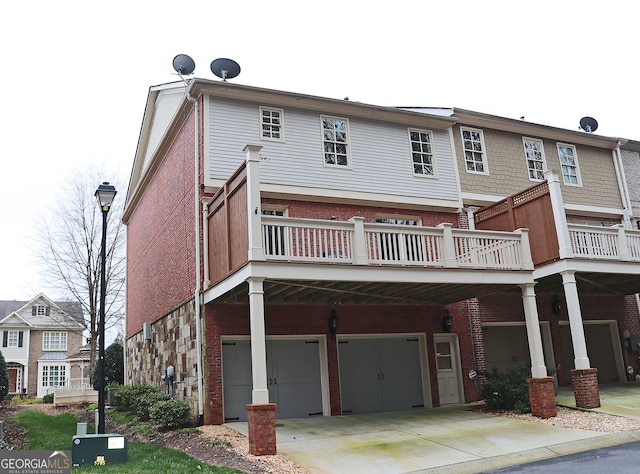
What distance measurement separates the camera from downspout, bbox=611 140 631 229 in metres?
19.6

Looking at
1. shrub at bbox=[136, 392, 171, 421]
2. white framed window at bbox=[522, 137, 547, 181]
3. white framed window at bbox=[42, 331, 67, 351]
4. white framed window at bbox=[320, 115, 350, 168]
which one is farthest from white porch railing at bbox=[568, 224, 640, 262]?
white framed window at bbox=[42, 331, 67, 351]

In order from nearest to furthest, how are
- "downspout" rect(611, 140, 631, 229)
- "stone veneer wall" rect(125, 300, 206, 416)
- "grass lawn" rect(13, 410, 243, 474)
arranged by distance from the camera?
"grass lawn" rect(13, 410, 243, 474)
"stone veneer wall" rect(125, 300, 206, 416)
"downspout" rect(611, 140, 631, 229)

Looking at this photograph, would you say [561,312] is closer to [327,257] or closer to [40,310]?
[327,257]

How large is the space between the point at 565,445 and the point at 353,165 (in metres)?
8.59

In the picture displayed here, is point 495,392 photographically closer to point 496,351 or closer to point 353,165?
point 496,351

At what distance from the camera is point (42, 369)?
43.2m

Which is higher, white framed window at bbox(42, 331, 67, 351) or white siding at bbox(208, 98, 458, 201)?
white siding at bbox(208, 98, 458, 201)

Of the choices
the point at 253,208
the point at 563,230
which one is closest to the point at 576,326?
the point at 563,230

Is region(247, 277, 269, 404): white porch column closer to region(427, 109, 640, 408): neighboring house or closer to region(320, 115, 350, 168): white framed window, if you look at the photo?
region(320, 115, 350, 168): white framed window

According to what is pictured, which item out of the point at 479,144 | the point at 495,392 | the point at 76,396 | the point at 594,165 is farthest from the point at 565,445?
the point at 76,396

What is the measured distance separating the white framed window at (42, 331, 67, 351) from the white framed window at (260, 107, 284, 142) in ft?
120

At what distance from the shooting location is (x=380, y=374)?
50.0ft

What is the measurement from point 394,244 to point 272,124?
16.6 feet

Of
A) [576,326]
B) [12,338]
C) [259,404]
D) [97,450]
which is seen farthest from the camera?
[12,338]
